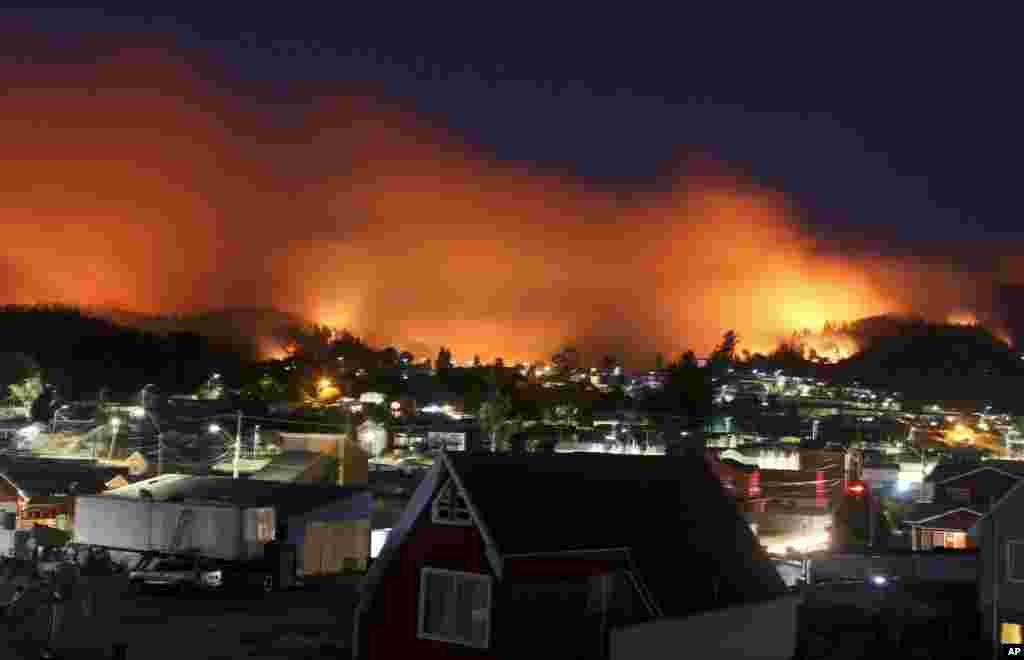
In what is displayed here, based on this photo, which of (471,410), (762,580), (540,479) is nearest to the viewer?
(540,479)

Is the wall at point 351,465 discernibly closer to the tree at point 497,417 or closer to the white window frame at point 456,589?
the tree at point 497,417

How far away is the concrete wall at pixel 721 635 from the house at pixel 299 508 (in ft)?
47.4

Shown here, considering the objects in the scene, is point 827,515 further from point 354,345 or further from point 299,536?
point 354,345

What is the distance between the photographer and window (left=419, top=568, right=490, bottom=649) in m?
16.8

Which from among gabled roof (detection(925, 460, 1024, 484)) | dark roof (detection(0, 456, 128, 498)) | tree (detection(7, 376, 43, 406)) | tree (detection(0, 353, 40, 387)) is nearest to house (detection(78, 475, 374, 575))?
dark roof (detection(0, 456, 128, 498))

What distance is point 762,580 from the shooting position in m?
21.6

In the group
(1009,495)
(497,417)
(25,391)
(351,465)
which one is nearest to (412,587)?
(1009,495)

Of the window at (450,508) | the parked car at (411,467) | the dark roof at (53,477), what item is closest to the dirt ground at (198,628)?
the window at (450,508)

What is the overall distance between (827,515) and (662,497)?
1322 inches

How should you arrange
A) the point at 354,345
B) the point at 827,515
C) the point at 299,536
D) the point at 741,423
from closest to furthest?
the point at 299,536
the point at 827,515
the point at 741,423
the point at 354,345

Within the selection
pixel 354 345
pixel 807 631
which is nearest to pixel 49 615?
pixel 807 631

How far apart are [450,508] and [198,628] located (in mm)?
8082

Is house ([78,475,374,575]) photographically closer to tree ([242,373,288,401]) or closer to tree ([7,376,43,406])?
tree ([7,376,43,406])

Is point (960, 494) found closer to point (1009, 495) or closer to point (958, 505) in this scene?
point (958, 505)
